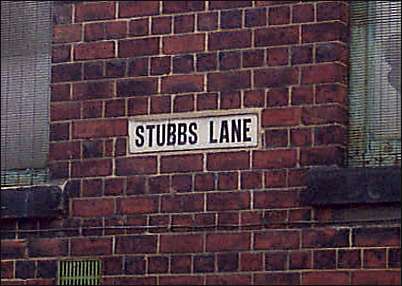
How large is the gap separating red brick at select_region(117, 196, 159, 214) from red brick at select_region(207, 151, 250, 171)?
0.40 meters

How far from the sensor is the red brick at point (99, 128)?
839 centimetres

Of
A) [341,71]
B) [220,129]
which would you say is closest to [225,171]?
[220,129]

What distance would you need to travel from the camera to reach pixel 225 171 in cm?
805

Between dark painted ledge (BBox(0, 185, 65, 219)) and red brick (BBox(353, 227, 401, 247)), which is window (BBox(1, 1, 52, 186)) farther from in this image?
red brick (BBox(353, 227, 401, 247))

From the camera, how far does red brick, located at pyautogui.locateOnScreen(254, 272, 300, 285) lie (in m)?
7.73

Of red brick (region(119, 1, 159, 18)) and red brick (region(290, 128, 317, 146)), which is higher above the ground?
red brick (region(119, 1, 159, 18))

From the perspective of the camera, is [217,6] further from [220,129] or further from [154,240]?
[154,240]

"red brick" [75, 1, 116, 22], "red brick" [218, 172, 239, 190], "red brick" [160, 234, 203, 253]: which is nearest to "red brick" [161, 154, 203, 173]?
"red brick" [218, 172, 239, 190]

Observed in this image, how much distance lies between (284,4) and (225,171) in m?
1.03

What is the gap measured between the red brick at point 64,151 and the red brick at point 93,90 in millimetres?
295

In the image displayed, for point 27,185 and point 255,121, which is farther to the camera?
point 27,185

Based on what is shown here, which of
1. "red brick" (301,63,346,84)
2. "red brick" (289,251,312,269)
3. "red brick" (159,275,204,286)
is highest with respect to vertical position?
"red brick" (301,63,346,84)

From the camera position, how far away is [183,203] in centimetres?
812

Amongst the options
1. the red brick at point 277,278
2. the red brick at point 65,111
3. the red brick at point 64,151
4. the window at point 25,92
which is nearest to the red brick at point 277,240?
the red brick at point 277,278
